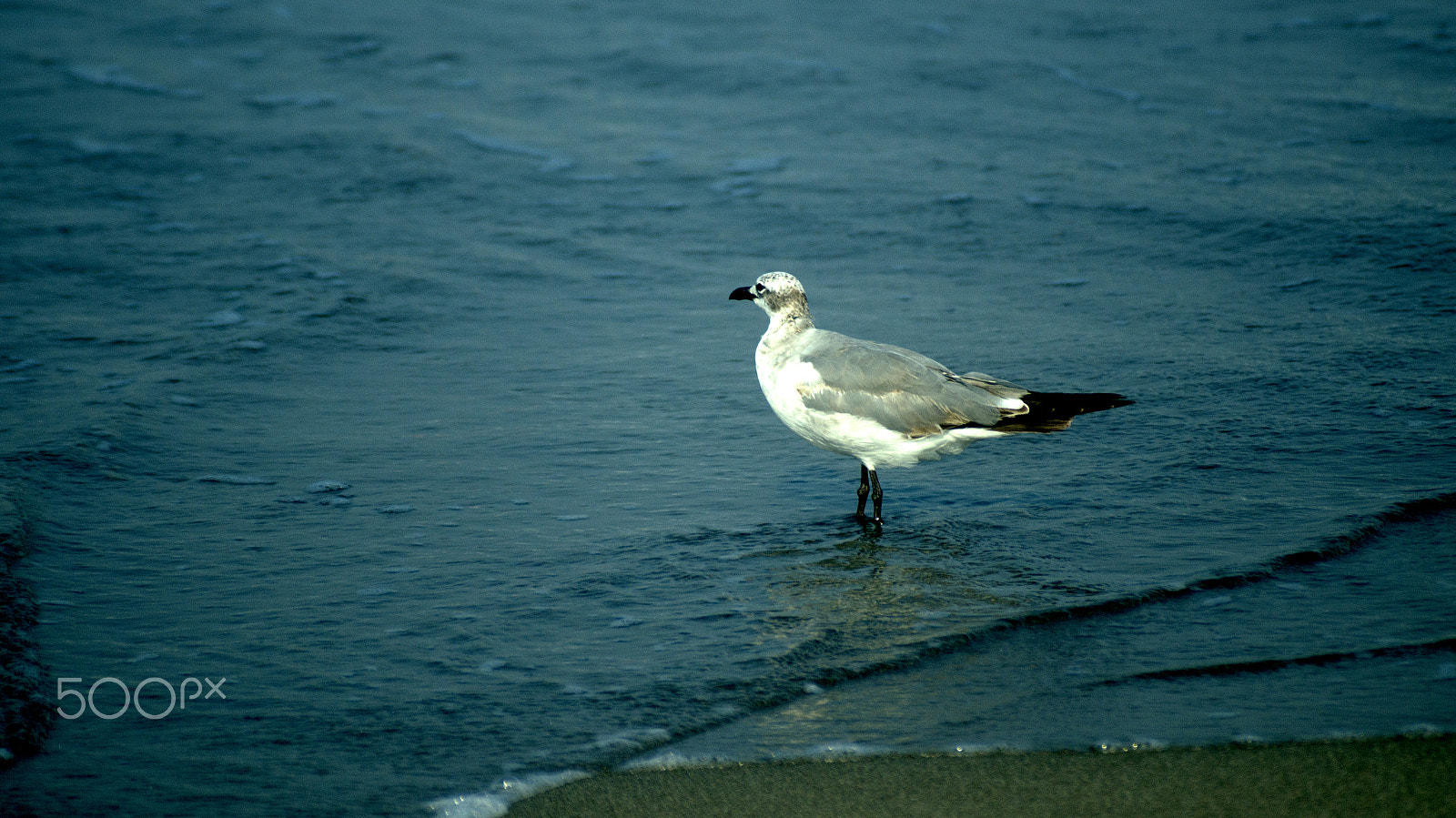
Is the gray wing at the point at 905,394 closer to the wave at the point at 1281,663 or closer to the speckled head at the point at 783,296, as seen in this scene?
the speckled head at the point at 783,296

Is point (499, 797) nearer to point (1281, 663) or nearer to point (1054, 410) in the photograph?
point (1281, 663)

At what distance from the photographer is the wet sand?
3.44 m

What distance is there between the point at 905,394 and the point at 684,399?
1.96 meters

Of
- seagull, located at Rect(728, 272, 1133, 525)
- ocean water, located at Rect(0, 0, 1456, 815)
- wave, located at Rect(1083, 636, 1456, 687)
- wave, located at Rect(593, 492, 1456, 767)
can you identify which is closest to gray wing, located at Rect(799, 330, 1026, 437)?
seagull, located at Rect(728, 272, 1133, 525)

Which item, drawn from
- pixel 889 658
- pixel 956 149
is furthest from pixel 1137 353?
pixel 956 149

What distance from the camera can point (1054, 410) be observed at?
5469mm

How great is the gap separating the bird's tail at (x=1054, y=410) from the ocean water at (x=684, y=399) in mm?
472

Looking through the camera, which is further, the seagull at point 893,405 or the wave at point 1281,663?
the seagull at point 893,405

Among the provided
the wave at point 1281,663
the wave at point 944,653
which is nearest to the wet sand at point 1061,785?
the wave at point 944,653

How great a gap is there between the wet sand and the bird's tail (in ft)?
6.51

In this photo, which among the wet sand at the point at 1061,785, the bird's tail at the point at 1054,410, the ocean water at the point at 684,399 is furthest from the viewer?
the bird's tail at the point at 1054,410

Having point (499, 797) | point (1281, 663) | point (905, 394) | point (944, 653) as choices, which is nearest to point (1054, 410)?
point (905, 394)

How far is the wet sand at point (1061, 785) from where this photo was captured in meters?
3.44

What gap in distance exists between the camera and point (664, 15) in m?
16.3
